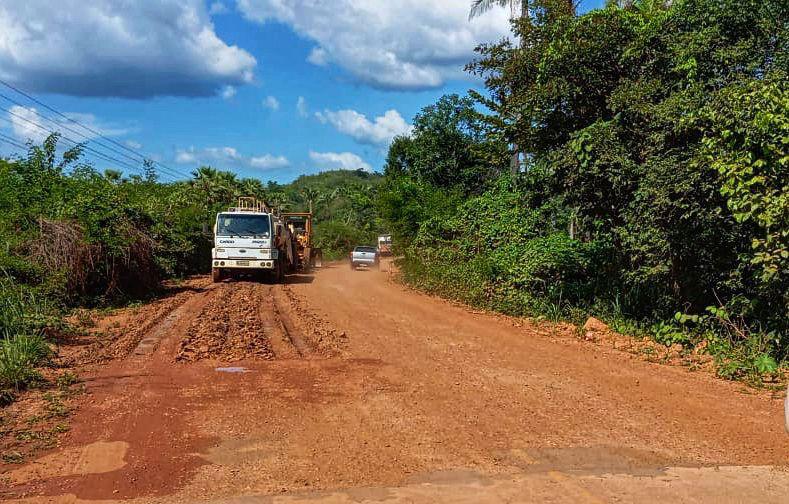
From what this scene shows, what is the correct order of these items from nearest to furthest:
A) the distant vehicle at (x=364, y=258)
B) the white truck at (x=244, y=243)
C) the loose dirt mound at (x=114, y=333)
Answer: the loose dirt mound at (x=114, y=333) → the white truck at (x=244, y=243) → the distant vehicle at (x=364, y=258)

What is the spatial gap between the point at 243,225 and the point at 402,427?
60.5 feet

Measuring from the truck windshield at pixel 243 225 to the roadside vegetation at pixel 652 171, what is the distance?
9143 mm

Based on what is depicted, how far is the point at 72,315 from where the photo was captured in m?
14.7

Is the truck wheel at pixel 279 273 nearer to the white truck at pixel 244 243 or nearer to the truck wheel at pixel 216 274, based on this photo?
the white truck at pixel 244 243

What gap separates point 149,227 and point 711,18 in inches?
604

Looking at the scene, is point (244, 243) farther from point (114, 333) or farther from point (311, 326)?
point (114, 333)

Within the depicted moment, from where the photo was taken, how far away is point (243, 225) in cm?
2453

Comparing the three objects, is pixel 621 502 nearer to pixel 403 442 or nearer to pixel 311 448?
pixel 403 442

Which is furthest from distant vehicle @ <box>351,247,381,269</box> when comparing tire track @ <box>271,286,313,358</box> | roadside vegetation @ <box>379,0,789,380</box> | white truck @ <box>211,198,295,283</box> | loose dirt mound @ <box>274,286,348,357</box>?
roadside vegetation @ <box>379,0,789,380</box>

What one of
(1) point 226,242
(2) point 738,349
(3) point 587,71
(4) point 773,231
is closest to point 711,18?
(3) point 587,71

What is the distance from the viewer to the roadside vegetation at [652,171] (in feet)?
32.4

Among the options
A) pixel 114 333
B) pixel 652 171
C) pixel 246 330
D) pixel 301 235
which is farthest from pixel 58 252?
pixel 301 235

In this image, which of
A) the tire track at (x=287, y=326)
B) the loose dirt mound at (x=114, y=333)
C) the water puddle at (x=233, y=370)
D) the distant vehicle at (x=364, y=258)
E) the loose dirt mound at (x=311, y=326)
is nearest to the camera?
the water puddle at (x=233, y=370)

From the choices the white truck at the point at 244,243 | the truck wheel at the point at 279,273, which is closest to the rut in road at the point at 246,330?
the white truck at the point at 244,243
